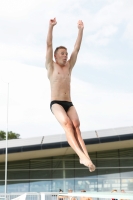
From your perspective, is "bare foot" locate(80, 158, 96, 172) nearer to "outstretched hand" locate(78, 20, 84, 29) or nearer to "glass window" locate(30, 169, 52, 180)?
"outstretched hand" locate(78, 20, 84, 29)

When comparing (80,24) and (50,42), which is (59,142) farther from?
(50,42)

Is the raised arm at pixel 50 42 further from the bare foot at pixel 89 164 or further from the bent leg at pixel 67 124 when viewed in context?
the bare foot at pixel 89 164

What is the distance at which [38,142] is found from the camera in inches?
926

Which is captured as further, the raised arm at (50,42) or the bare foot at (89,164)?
the raised arm at (50,42)

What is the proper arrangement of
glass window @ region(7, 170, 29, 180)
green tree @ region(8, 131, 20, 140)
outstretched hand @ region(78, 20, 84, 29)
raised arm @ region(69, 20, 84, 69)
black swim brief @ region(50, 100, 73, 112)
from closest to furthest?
1. black swim brief @ region(50, 100, 73, 112)
2. raised arm @ region(69, 20, 84, 69)
3. outstretched hand @ region(78, 20, 84, 29)
4. glass window @ region(7, 170, 29, 180)
5. green tree @ region(8, 131, 20, 140)

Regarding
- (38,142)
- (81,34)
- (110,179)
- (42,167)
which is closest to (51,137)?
(38,142)

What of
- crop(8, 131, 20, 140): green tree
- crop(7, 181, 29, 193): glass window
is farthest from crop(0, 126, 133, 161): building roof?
crop(8, 131, 20, 140): green tree

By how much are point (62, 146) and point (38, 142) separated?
1.45 meters

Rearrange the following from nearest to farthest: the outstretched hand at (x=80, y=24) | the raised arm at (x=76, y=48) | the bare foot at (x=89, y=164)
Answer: the bare foot at (x=89, y=164), the raised arm at (x=76, y=48), the outstretched hand at (x=80, y=24)

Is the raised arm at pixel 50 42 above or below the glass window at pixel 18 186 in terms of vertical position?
above

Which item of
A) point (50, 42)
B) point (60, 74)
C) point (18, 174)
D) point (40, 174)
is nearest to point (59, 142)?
point (40, 174)

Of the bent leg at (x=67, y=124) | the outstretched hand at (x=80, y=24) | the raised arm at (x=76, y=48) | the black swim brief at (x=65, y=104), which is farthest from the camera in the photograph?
the outstretched hand at (x=80, y=24)

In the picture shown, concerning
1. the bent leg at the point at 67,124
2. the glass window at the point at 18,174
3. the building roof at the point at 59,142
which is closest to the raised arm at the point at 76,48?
the bent leg at the point at 67,124

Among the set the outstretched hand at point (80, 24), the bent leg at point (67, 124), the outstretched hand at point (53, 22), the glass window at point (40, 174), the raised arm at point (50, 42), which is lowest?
the glass window at point (40, 174)
